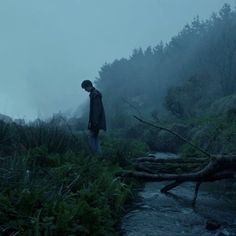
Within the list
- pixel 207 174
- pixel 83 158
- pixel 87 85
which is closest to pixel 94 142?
pixel 87 85

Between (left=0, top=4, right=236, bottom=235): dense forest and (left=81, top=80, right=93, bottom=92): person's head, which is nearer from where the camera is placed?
(left=0, top=4, right=236, bottom=235): dense forest

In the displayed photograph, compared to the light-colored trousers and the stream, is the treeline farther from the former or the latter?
the stream

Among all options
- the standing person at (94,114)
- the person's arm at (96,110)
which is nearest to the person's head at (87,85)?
the standing person at (94,114)

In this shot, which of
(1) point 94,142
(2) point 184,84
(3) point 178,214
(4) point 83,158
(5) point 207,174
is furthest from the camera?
(2) point 184,84

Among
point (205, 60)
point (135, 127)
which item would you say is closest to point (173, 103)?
point (135, 127)

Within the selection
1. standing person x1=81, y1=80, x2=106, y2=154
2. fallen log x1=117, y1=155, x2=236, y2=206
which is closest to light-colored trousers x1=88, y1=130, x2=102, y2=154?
standing person x1=81, y1=80, x2=106, y2=154

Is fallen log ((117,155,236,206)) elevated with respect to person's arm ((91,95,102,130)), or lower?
lower

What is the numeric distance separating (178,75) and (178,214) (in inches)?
2134

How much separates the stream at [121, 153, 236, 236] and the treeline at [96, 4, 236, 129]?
62.5 feet

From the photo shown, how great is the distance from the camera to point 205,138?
1742 cm

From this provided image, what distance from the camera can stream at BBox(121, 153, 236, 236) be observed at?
5191mm

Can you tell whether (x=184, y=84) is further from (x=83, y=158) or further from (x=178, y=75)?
(x=83, y=158)

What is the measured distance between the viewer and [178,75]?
5938 centimetres

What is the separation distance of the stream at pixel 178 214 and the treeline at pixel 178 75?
19.0 metres
